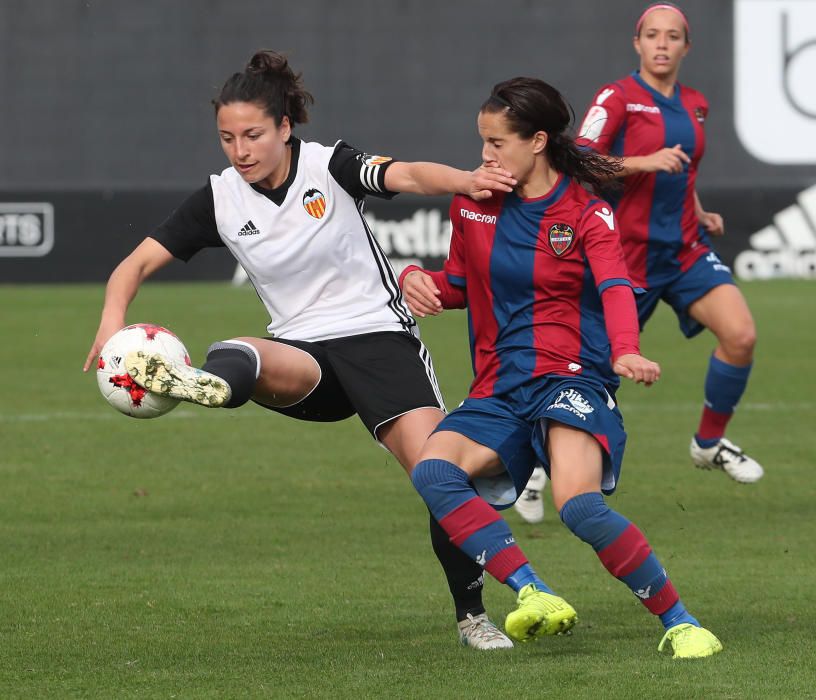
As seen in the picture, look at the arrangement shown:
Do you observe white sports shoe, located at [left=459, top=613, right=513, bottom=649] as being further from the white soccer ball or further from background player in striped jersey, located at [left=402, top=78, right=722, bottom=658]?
the white soccer ball

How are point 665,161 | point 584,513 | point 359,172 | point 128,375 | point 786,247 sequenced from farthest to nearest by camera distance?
point 786,247
point 665,161
point 359,172
point 128,375
point 584,513

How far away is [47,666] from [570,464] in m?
1.55

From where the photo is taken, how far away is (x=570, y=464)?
4543mm

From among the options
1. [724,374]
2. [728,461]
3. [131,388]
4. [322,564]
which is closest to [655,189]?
[724,374]

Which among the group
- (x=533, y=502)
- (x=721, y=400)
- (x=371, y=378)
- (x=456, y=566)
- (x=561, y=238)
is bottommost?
(x=533, y=502)

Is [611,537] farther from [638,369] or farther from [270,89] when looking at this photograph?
[270,89]

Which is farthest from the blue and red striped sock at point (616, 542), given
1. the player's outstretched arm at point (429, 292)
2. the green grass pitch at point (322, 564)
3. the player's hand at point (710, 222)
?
the player's hand at point (710, 222)

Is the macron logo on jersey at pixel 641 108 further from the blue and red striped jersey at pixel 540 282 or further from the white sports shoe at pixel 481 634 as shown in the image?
the white sports shoe at pixel 481 634

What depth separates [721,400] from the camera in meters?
7.77

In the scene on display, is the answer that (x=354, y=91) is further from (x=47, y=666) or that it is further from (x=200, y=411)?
(x=47, y=666)

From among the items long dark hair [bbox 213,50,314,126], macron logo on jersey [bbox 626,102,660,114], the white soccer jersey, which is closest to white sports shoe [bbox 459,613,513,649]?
the white soccer jersey

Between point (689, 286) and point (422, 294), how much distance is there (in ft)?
9.75

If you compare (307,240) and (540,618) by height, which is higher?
(307,240)

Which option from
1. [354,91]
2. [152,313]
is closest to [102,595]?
[152,313]
